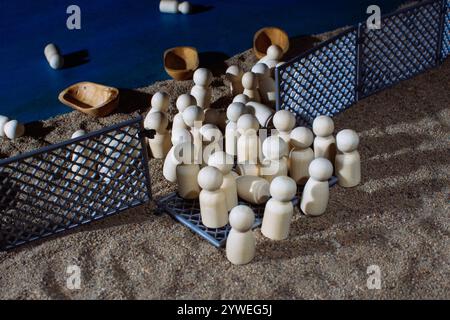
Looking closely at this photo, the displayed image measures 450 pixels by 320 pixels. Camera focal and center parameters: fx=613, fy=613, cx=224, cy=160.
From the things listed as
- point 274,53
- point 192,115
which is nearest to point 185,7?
point 274,53

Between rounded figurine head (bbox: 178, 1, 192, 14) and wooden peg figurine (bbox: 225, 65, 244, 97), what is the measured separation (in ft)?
4.35

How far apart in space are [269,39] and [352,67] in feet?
2.22

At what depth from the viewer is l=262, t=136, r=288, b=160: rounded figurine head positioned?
1.99m

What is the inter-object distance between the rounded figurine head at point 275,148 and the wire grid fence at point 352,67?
Result: 0.34 meters

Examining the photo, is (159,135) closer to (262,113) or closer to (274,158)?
(262,113)

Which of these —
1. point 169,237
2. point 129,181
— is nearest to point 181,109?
point 129,181

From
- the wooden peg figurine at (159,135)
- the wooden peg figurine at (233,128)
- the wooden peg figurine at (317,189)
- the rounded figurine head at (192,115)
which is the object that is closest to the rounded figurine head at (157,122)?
the wooden peg figurine at (159,135)

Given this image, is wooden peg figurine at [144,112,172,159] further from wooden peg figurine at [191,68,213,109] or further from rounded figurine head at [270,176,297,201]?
rounded figurine head at [270,176,297,201]

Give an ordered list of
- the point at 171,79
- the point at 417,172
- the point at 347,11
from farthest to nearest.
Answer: the point at 347,11 → the point at 171,79 → the point at 417,172

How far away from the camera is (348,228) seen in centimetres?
198

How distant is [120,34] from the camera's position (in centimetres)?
372

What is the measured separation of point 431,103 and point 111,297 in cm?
163

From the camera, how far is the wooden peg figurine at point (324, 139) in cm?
210

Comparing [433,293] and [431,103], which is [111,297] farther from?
[431,103]
